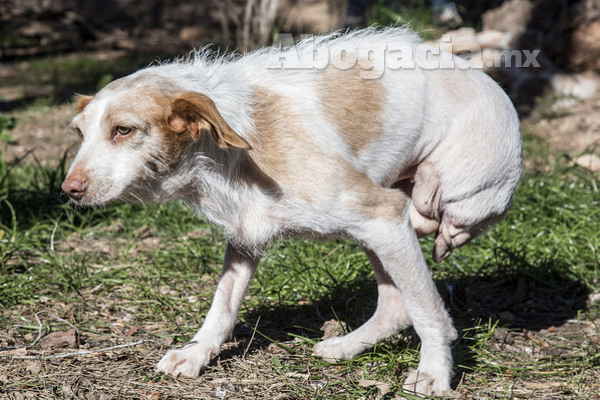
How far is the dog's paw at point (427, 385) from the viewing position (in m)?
3.04

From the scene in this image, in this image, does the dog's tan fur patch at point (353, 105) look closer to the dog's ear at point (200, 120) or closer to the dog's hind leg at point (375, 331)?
the dog's ear at point (200, 120)

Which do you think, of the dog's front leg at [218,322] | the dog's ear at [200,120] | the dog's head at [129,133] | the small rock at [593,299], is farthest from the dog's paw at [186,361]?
the small rock at [593,299]

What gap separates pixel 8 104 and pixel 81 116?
690cm

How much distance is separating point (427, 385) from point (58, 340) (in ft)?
6.00

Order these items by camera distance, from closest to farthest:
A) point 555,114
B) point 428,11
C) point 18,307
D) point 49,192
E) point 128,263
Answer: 1. point 18,307
2. point 128,263
3. point 49,192
4. point 555,114
5. point 428,11

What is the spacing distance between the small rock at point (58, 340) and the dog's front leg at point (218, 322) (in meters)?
0.59

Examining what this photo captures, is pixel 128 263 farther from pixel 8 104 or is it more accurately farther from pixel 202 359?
pixel 8 104

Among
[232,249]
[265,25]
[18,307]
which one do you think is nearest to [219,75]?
[232,249]

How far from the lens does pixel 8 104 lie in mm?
9000

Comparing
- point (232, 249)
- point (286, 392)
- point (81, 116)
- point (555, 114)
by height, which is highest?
point (81, 116)

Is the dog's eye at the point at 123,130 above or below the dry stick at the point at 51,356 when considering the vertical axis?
above

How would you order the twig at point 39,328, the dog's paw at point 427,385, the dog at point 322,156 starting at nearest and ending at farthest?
the dog at point 322,156 < the dog's paw at point 427,385 < the twig at point 39,328

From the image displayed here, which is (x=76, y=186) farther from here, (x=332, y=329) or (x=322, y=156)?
(x=332, y=329)

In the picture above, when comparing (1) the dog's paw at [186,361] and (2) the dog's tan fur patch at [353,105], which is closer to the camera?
(2) the dog's tan fur patch at [353,105]
